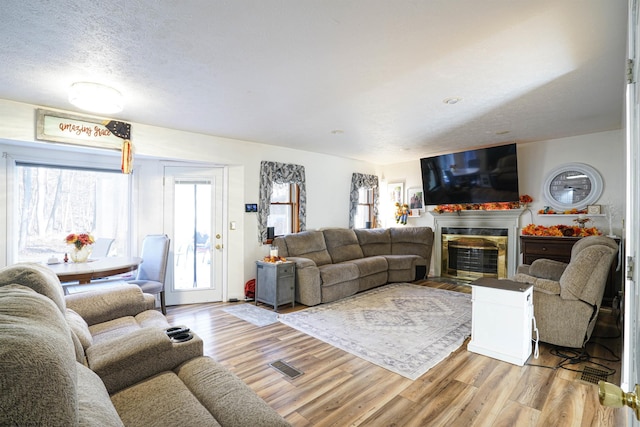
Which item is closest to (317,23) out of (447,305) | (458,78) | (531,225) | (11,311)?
(458,78)

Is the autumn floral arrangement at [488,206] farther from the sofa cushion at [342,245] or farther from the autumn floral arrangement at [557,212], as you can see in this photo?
the sofa cushion at [342,245]

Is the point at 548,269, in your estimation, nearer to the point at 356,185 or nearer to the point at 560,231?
the point at 560,231

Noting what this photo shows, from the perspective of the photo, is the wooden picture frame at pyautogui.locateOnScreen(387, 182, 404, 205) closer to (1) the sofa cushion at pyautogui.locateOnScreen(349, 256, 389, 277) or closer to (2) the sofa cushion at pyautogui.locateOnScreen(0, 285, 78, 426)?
(1) the sofa cushion at pyautogui.locateOnScreen(349, 256, 389, 277)

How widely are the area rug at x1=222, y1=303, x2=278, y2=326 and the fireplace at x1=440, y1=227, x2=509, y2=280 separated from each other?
13.2 feet

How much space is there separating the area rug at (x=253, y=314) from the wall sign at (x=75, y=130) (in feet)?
8.67

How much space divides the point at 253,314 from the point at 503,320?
3001 millimetres

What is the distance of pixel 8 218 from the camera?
365cm

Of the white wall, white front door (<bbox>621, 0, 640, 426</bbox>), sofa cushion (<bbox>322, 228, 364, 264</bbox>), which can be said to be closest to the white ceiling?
the white wall

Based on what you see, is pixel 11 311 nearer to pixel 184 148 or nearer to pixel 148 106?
pixel 148 106

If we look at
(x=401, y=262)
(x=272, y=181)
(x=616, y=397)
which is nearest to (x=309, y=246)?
(x=272, y=181)

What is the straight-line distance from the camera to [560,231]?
4.73 m

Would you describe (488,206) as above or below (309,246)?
above

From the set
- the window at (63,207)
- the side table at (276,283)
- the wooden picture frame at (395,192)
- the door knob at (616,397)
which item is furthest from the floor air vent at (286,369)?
the wooden picture frame at (395,192)

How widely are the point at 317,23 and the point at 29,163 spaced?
4.12 metres
